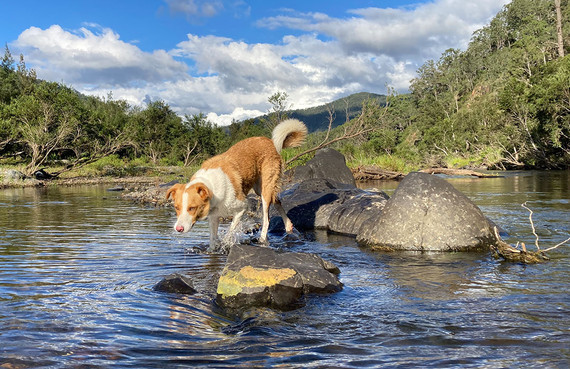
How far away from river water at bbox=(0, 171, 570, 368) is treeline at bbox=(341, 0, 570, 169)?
11.6 meters

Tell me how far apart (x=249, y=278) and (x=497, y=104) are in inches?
1985

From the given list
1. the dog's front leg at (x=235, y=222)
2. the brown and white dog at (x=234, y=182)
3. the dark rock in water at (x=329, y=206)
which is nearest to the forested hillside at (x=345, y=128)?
the dark rock in water at (x=329, y=206)

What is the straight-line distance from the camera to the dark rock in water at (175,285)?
18.8 feet

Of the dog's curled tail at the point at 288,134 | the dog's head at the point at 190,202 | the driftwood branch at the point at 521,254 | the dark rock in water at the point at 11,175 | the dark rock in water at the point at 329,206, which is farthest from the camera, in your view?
the dark rock in water at the point at 11,175

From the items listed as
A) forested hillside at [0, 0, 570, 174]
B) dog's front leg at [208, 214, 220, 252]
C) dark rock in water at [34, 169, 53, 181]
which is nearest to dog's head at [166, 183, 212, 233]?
dog's front leg at [208, 214, 220, 252]

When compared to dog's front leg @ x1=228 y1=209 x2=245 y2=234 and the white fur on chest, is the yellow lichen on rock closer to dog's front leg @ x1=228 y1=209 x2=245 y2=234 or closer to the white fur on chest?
the white fur on chest

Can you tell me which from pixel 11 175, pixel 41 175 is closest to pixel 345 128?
pixel 11 175

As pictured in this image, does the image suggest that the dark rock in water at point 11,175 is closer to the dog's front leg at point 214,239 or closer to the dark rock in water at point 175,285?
the dog's front leg at point 214,239

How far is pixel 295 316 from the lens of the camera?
485cm

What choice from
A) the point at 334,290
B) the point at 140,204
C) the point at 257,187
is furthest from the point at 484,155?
the point at 334,290

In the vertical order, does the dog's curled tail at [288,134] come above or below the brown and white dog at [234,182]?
above

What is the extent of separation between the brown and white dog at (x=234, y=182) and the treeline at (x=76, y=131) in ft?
107

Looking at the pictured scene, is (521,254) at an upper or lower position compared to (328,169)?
lower

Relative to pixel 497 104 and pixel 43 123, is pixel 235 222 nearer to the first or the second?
pixel 43 123
